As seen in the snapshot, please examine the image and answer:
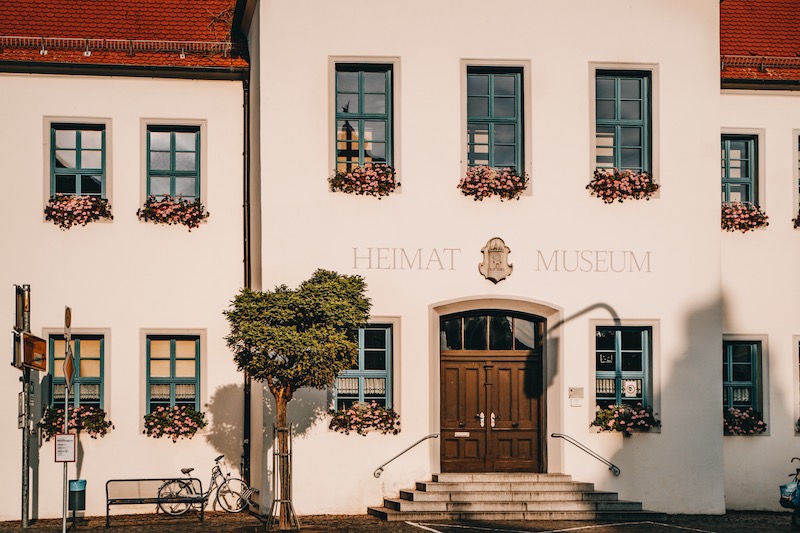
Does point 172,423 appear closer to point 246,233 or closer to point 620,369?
point 246,233

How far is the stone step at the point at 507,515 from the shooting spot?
1797cm

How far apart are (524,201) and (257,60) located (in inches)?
179

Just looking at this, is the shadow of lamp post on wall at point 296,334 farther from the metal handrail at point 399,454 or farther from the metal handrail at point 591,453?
the metal handrail at point 591,453

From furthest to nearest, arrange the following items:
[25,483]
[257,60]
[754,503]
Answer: [754,503] → [257,60] → [25,483]

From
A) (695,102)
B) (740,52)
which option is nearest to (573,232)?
(695,102)

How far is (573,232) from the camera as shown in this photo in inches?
760

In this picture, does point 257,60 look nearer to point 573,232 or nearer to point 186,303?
point 186,303

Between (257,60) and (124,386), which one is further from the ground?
(257,60)

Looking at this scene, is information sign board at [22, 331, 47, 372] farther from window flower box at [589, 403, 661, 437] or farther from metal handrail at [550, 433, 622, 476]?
window flower box at [589, 403, 661, 437]

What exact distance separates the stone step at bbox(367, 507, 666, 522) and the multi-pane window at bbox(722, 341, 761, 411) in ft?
11.1

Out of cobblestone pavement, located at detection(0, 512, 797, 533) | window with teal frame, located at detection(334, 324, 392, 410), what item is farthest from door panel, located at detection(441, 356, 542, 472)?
cobblestone pavement, located at detection(0, 512, 797, 533)

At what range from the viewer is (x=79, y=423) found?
19.3m

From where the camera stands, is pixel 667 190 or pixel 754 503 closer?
pixel 667 190

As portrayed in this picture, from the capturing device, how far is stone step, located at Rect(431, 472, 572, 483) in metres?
18.7
